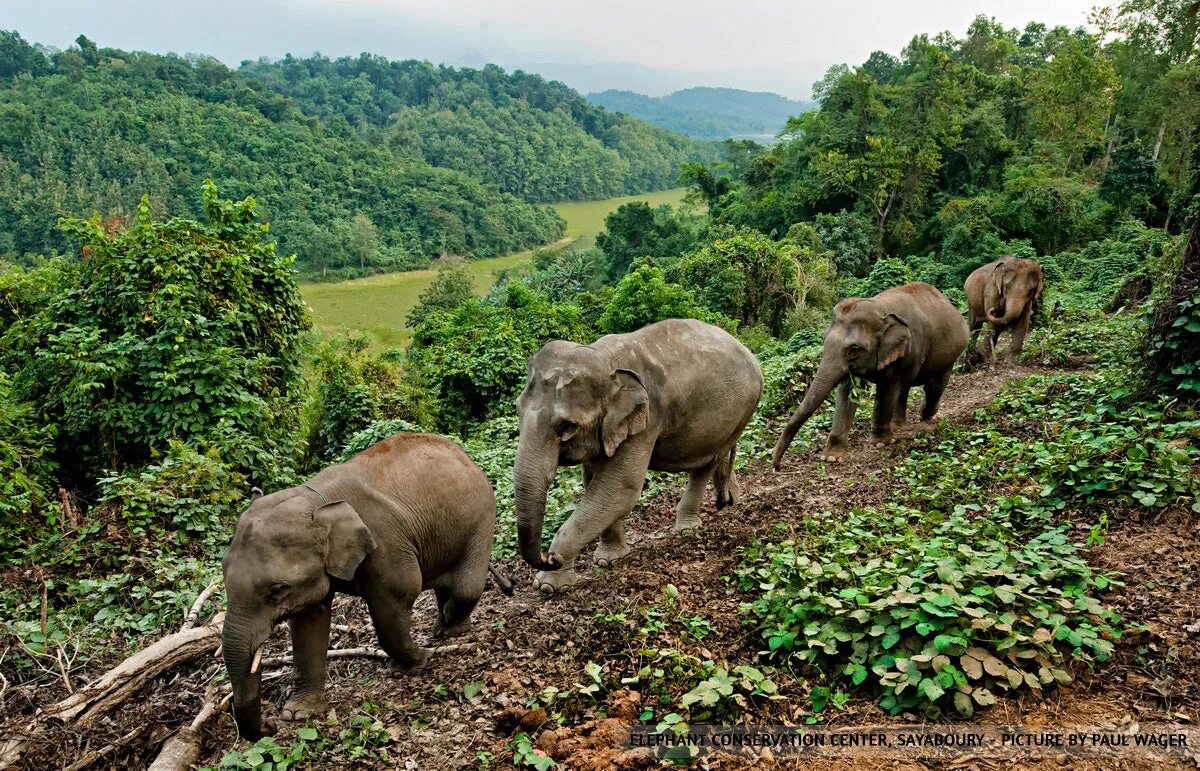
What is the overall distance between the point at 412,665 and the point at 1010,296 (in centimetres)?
1371

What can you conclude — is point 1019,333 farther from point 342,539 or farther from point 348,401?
point 342,539

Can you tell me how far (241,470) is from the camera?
1042 cm

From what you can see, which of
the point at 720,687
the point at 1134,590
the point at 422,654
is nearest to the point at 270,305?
the point at 422,654

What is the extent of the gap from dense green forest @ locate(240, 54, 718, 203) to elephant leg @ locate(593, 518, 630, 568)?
107603 mm

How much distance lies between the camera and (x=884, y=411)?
999 cm

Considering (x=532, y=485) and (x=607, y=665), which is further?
(x=532, y=485)

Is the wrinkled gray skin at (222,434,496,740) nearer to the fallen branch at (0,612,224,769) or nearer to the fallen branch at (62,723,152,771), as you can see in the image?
the fallen branch at (62,723,152,771)

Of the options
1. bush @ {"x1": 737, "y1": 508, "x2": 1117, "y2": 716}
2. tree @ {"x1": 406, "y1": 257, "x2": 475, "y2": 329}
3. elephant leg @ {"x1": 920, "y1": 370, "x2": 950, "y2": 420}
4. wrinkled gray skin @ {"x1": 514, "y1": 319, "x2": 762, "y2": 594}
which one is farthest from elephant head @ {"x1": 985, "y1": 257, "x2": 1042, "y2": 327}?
tree @ {"x1": 406, "y1": 257, "x2": 475, "y2": 329}

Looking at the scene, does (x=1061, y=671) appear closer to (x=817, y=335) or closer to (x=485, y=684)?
(x=485, y=684)

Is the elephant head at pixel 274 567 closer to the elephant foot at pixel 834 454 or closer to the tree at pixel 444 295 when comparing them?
the elephant foot at pixel 834 454

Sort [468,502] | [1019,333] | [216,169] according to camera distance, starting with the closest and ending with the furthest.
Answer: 1. [468,502]
2. [1019,333]
3. [216,169]

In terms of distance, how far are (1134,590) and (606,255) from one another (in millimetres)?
54016

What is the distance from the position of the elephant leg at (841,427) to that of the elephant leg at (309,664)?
669 centimetres

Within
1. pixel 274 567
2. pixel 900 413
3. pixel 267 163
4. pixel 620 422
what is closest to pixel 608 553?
pixel 620 422
